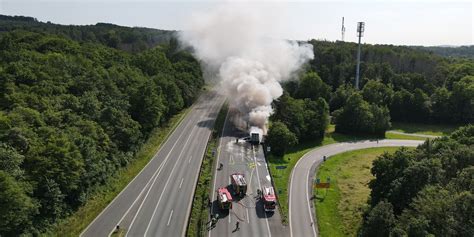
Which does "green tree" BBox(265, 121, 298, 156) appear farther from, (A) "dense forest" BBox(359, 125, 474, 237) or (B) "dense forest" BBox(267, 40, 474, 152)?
(A) "dense forest" BBox(359, 125, 474, 237)

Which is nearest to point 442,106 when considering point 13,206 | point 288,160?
point 288,160

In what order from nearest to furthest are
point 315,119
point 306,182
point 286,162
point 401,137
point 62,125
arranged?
1. point 62,125
2. point 306,182
3. point 286,162
4. point 315,119
5. point 401,137

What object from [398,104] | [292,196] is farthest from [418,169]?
[398,104]

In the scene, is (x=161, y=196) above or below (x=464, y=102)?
below

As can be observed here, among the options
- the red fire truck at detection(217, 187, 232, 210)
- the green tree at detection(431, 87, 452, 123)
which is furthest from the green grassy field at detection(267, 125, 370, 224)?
the green tree at detection(431, 87, 452, 123)

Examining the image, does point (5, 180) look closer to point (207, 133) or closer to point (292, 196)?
point (292, 196)

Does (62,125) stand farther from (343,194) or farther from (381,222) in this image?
(381,222)

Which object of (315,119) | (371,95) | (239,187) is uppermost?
(371,95)
